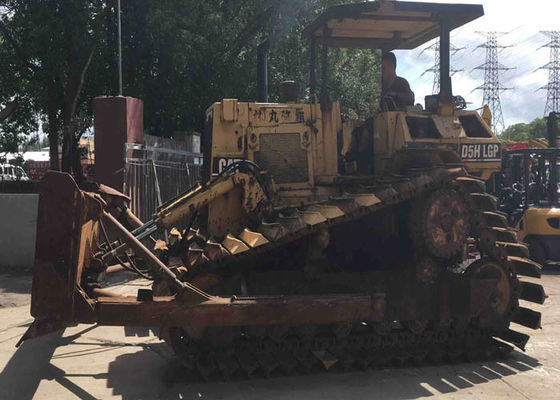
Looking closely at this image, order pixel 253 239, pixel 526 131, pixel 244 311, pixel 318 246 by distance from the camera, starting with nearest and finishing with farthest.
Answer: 1. pixel 244 311
2. pixel 253 239
3. pixel 318 246
4. pixel 526 131

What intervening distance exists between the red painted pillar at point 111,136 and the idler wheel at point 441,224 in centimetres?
617

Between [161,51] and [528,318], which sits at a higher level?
[161,51]

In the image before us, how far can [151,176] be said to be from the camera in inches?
429

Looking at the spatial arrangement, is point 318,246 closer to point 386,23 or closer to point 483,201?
point 483,201

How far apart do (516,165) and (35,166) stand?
36.2m

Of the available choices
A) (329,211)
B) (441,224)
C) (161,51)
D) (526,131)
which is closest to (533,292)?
(441,224)

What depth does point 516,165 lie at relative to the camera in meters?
14.7

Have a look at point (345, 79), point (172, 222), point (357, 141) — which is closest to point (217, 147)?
point (172, 222)

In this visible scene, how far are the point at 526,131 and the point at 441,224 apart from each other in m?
91.3

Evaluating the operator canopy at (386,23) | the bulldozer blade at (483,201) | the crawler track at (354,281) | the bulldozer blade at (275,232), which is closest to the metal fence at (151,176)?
the operator canopy at (386,23)

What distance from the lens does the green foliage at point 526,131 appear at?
75.6 metres

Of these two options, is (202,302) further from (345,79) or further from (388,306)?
(345,79)

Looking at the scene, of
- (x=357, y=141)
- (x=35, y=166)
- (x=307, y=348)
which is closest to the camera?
(x=307, y=348)

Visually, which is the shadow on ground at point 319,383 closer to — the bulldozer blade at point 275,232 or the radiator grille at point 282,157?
the bulldozer blade at point 275,232
